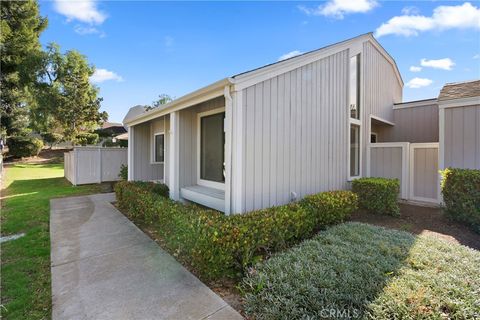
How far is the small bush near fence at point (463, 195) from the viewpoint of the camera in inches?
195

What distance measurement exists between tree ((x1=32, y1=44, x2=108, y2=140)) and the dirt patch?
2724cm

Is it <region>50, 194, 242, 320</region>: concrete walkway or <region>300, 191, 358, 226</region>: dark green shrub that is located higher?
<region>300, 191, 358, 226</region>: dark green shrub

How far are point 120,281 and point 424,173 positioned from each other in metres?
8.08

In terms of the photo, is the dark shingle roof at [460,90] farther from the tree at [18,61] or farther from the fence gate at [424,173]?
the tree at [18,61]

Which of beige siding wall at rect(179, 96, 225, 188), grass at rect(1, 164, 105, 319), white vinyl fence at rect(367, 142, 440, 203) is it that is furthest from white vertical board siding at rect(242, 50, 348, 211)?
grass at rect(1, 164, 105, 319)

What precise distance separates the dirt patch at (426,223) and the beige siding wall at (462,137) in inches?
54.6

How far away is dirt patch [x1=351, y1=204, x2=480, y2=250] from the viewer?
4621mm

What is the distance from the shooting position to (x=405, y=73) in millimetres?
11930

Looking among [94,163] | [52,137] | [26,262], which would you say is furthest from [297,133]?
[52,137]

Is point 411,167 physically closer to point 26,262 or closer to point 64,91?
point 26,262

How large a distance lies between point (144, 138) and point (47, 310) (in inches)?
311

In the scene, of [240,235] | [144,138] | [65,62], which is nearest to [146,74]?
[144,138]

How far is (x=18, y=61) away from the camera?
2166cm

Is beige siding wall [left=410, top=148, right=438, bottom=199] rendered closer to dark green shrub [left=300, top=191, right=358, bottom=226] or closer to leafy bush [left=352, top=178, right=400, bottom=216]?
leafy bush [left=352, top=178, right=400, bottom=216]
